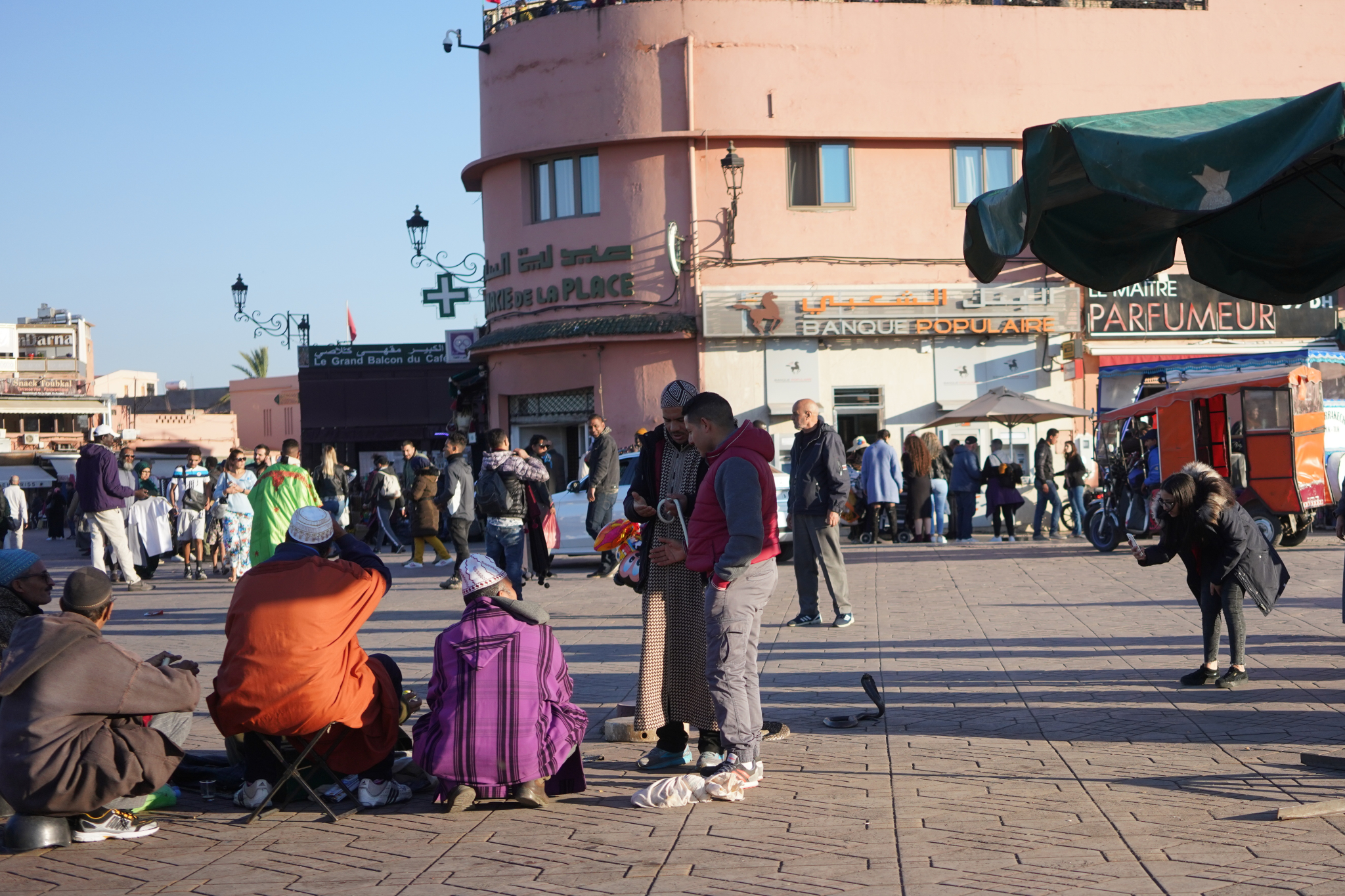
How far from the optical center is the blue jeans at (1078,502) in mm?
21234

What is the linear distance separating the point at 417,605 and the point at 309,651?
26.1 ft

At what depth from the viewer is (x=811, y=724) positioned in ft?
24.0

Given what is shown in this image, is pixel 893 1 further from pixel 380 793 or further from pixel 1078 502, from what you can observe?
pixel 380 793

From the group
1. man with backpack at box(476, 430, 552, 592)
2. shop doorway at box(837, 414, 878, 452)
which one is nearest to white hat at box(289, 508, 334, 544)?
man with backpack at box(476, 430, 552, 592)

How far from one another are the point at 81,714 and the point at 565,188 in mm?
20494

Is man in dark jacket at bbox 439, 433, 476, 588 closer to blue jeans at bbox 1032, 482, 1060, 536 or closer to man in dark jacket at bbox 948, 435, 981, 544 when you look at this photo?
man in dark jacket at bbox 948, 435, 981, 544

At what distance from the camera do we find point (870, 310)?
78.8 ft

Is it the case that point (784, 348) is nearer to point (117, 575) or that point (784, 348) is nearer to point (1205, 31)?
point (1205, 31)

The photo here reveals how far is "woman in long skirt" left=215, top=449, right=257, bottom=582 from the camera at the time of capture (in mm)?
16531

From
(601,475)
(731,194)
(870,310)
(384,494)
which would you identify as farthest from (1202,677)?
(731,194)

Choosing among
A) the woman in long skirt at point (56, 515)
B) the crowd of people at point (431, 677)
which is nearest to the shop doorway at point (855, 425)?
the crowd of people at point (431, 677)

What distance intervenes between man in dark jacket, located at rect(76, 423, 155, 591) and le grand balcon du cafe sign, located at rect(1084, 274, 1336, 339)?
16.9 m

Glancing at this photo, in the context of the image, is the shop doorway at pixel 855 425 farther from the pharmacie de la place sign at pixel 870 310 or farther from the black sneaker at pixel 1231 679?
the black sneaker at pixel 1231 679

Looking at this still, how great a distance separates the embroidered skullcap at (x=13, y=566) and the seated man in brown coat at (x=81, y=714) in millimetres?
554
